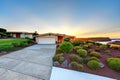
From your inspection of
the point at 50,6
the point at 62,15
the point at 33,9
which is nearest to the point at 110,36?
the point at 62,15

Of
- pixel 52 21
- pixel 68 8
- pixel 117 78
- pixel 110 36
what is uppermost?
pixel 68 8

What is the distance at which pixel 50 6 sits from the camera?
14547mm

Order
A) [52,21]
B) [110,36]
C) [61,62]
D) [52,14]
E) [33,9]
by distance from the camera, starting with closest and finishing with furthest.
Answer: [61,62], [33,9], [52,14], [52,21], [110,36]

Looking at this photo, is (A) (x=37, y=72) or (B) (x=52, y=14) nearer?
(A) (x=37, y=72)

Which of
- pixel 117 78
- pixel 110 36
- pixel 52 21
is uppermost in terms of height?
pixel 52 21

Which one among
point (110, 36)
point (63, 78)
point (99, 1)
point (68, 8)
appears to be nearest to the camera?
point (63, 78)

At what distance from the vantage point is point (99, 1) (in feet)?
40.4

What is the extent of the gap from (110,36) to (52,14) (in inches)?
643

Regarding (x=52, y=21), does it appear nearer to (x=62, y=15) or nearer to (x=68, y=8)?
(x=62, y=15)

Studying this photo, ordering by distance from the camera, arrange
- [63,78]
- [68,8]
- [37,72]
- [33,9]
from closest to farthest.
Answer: [63,78] < [37,72] < [68,8] < [33,9]

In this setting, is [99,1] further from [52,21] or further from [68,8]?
[52,21]

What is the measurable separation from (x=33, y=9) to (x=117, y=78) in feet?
44.3

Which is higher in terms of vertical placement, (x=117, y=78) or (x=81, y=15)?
(x=81, y=15)

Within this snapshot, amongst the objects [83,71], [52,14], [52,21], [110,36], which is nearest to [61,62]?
[83,71]
